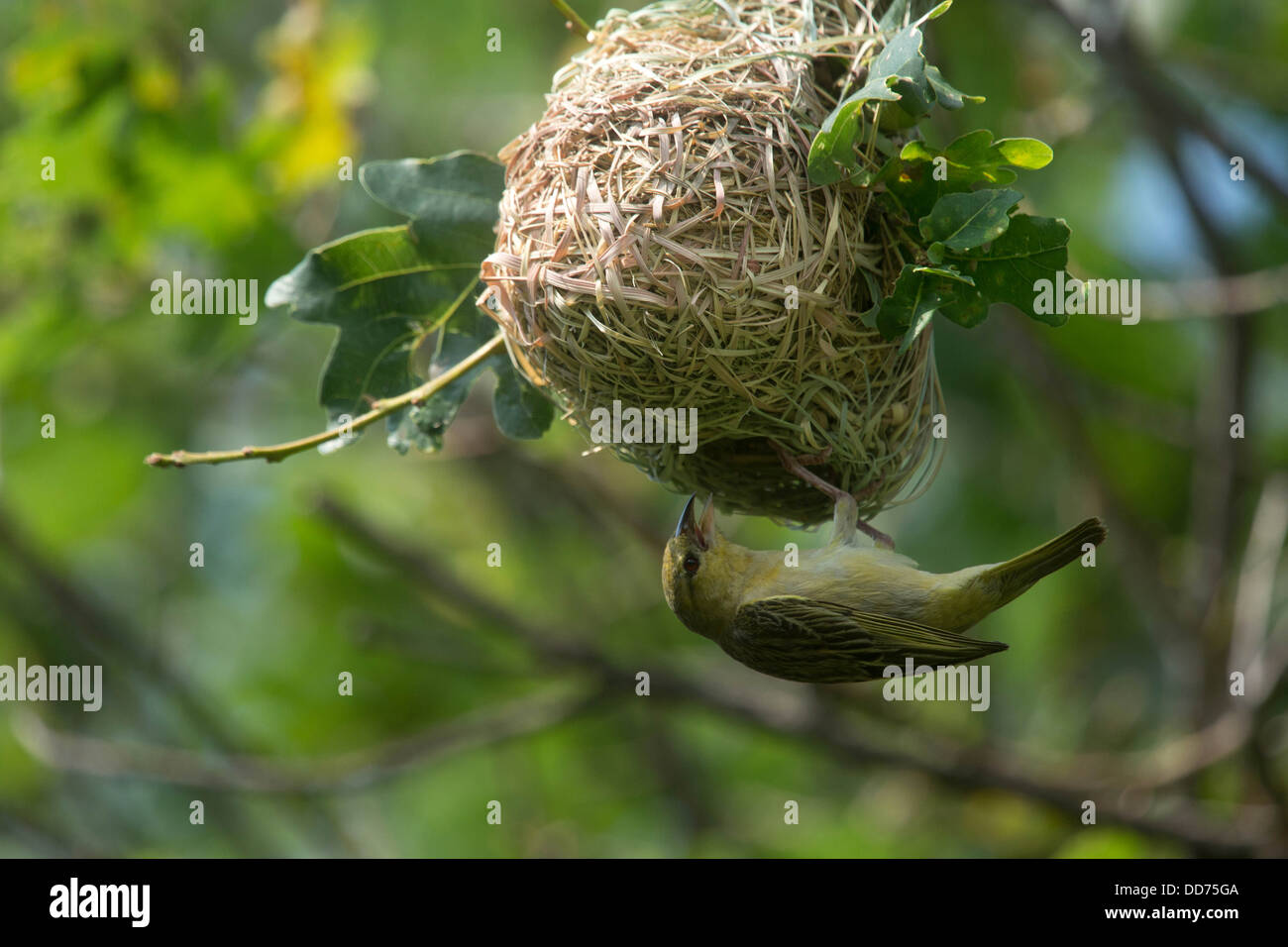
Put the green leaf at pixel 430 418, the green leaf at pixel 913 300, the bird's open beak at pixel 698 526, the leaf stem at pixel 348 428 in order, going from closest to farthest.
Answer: the green leaf at pixel 913 300, the leaf stem at pixel 348 428, the green leaf at pixel 430 418, the bird's open beak at pixel 698 526

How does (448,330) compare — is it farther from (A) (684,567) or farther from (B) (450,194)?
(A) (684,567)

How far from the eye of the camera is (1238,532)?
22.2 ft

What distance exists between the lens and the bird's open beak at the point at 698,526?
2.91m

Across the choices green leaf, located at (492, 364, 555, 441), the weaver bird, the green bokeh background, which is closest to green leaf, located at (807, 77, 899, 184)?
the weaver bird

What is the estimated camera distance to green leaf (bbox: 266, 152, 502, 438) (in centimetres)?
271

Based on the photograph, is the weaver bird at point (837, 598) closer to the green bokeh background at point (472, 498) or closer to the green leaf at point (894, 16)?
the green leaf at point (894, 16)

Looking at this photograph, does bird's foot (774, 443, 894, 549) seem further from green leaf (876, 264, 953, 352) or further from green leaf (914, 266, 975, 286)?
green leaf (914, 266, 975, 286)

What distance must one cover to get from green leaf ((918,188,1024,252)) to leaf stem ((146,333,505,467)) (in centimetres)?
95

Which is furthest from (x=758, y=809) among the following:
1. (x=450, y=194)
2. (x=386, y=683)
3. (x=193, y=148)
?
(x=450, y=194)

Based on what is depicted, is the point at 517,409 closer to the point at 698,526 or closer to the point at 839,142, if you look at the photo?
the point at 698,526

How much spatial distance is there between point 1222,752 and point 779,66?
3769 mm

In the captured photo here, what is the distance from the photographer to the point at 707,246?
2236 mm

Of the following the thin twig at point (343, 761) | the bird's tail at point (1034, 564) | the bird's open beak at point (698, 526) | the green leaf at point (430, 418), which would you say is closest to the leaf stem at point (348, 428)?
the green leaf at point (430, 418)

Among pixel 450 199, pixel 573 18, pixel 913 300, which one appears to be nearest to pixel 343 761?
pixel 450 199
